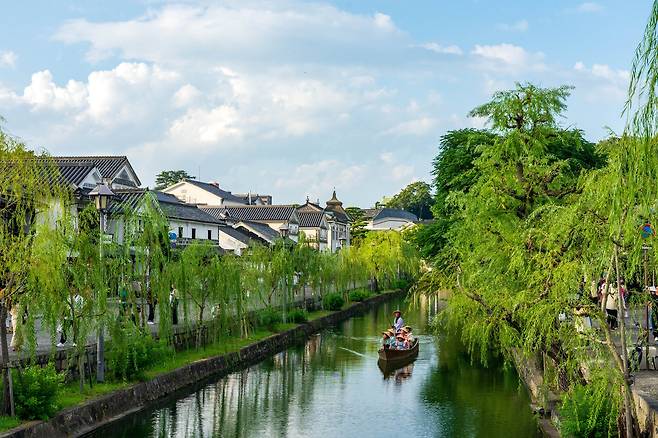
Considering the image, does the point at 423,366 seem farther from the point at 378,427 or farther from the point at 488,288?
the point at 488,288

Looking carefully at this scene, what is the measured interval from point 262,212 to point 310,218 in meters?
8.14

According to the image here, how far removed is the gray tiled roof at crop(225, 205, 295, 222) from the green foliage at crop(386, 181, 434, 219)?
211 feet

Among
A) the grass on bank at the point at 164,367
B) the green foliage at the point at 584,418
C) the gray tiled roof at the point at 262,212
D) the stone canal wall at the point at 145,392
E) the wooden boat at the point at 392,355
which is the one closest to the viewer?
the green foliage at the point at 584,418

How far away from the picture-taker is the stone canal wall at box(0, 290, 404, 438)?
14.4m

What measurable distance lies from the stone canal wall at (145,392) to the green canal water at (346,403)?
0.31 m

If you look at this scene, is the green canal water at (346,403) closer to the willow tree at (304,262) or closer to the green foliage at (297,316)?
the green foliage at (297,316)

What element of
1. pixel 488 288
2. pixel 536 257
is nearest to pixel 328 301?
pixel 488 288

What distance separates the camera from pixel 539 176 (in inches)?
690

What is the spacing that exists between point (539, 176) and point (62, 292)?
10.8 m

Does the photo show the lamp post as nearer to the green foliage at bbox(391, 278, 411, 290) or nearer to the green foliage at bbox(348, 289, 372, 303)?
the green foliage at bbox(348, 289, 372, 303)

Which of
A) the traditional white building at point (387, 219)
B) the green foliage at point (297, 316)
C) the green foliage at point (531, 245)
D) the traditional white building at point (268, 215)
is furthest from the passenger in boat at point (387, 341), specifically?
the traditional white building at point (387, 219)

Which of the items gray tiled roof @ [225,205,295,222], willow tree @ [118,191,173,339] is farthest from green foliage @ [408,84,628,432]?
gray tiled roof @ [225,205,295,222]

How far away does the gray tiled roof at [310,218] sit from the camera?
251ft

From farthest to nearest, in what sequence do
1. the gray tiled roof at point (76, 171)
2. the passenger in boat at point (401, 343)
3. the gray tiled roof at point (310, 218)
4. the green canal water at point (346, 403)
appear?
the gray tiled roof at point (310, 218) < the gray tiled roof at point (76, 171) < the passenger in boat at point (401, 343) < the green canal water at point (346, 403)
